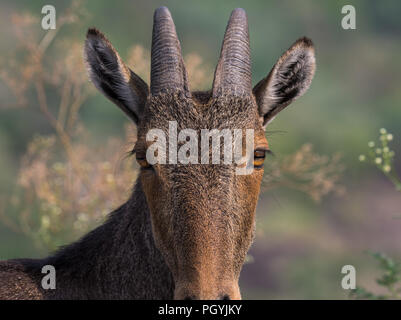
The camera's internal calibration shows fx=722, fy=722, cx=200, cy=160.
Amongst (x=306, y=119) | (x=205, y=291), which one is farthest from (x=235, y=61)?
(x=306, y=119)

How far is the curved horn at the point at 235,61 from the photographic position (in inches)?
302

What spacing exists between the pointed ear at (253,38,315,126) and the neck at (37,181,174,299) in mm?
1697

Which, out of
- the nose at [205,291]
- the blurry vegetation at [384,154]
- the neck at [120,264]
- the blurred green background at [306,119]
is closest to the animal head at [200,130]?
the nose at [205,291]

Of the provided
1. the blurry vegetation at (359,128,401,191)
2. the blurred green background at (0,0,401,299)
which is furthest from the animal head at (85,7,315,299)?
the blurred green background at (0,0,401,299)

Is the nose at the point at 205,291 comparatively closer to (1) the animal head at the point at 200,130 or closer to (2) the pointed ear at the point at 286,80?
(1) the animal head at the point at 200,130

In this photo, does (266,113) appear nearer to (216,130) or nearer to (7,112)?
(216,130)

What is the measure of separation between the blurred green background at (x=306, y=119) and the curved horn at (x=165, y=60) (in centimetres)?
1032

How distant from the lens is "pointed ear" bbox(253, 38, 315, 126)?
811cm

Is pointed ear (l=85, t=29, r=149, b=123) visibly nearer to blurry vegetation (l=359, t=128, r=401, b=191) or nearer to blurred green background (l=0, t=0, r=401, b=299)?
blurry vegetation (l=359, t=128, r=401, b=191)

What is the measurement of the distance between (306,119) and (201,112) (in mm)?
21373

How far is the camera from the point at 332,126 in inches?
1075

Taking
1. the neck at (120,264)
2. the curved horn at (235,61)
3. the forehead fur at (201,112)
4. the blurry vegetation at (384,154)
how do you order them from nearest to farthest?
the forehead fur at (201,112), the curved horn at (235,61), the neck at (120,264), the blurry vegetation at (384,154)
